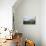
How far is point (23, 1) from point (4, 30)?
2277 mm

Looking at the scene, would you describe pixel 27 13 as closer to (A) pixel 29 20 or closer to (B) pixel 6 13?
(A) pixel 29 20

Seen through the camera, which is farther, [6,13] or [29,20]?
[29,20]

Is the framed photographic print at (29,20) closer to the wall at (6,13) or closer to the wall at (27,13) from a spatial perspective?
the wall at (27,13)

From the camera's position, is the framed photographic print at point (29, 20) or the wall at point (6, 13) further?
the framed photographic print at point (29, 20)

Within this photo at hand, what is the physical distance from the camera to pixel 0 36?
3.90 meters

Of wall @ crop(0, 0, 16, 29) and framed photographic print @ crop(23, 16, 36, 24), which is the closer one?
wall @ crop(0, 0, 16, 29)

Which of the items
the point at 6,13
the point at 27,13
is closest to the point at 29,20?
the point at 27,13

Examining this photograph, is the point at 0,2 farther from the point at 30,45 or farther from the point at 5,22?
the point at 30,45

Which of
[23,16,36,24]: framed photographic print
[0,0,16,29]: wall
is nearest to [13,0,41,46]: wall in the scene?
[23,16,36,24]: framed photographic print

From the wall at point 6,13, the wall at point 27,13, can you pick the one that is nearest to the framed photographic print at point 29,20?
the wall at point 27,13

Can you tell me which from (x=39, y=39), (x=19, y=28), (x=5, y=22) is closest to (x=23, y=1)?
(x=19, y=28)

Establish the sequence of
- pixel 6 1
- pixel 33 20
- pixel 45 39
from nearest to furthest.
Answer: pixel 6 1 < pixel 45 39 < pixel 33 20

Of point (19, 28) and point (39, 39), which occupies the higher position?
point (19, 28)

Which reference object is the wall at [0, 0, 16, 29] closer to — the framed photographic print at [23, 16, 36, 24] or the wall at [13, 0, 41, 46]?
the wall at [13, 0, 41, 46]
